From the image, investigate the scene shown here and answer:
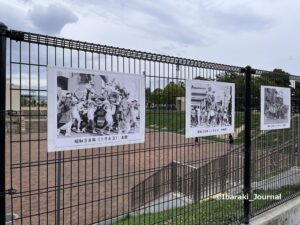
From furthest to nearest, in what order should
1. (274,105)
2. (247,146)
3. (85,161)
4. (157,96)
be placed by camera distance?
(274,105) → (247,146) → (157,96) → (85,161)

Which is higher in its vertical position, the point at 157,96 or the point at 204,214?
the point at 157,96

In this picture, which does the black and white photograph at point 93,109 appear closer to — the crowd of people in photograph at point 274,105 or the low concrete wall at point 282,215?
the low concrete wall at point 282,215

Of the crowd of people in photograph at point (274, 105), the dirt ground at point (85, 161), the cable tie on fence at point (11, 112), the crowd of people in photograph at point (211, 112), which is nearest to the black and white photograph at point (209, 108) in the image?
the crowd of people in photograph at point (211, 112)

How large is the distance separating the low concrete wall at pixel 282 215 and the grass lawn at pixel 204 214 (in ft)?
0.56

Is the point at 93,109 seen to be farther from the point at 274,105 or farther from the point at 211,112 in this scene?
the point at 274,105

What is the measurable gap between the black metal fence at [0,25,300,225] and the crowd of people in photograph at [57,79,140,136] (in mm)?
178

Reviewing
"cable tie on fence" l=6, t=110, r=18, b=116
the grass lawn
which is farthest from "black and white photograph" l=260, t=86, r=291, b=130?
"cable tie on fence" l=6, t=110, r=18, b=116

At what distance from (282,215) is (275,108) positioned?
177 cm

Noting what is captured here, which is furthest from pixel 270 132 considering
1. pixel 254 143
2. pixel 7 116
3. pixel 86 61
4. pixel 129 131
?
pixel 7 116

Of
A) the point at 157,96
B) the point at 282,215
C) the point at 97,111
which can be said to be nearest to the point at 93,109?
the point at 97,111

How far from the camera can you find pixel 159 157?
523 cm

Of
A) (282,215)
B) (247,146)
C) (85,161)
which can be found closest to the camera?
(85,161)

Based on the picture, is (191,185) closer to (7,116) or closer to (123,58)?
(123,58)

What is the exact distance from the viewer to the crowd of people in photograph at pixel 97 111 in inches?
135
